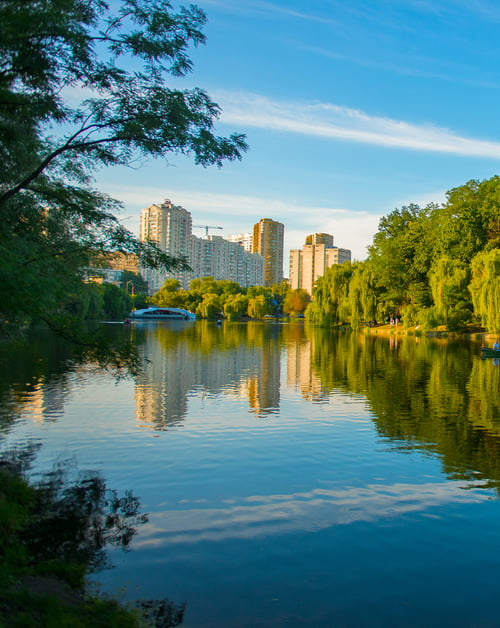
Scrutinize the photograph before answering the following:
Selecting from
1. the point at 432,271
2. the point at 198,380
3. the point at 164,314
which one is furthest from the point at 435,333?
the point at 164,314

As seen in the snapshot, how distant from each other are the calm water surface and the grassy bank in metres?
0.37

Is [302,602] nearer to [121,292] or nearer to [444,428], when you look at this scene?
[444,428]

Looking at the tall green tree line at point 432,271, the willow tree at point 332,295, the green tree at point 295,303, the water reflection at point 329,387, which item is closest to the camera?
the water reflection at point 329,387

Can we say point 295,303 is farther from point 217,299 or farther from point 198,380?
point 198,380

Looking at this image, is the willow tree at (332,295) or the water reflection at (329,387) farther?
the willow tree at (332,295)

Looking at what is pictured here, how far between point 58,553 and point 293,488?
4.30 metres

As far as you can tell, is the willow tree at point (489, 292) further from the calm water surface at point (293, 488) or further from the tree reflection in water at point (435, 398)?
the calm water surface at point (293, 488)

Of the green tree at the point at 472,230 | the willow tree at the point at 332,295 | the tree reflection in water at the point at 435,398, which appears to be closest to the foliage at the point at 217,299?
the willow tree at the point at 332,295

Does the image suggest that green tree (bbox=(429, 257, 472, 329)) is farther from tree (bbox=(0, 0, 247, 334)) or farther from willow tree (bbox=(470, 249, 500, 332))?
tree (bbox=(0, 0, 247, 334))

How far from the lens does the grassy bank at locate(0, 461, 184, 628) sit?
4711 mm

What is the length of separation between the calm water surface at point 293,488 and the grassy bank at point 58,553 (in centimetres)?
37

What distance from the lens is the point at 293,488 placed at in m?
9.48

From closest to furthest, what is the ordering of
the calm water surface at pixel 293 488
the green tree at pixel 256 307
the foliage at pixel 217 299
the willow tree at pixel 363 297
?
the calm water surface at pixel 293 488 < the willow tree at pixel 363 297 < the green tree at pixel 256 307 < the foliage at pixel 217 299

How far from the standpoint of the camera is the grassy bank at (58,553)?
471 centimetres
